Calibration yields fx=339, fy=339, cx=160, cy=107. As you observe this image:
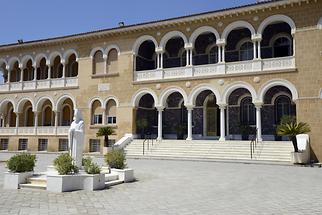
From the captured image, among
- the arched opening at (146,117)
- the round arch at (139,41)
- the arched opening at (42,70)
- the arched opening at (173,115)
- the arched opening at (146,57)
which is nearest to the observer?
the round arch at (139,41)

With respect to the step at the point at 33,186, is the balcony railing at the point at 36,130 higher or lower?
higher

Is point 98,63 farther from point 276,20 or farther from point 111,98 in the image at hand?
point 276,20

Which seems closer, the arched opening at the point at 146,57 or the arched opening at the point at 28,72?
the arched opening at the point at 146,57

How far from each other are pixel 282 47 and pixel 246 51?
268 centimetres

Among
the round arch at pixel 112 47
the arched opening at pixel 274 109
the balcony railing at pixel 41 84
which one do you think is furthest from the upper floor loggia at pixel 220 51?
the balcony railing at pixel 41 84

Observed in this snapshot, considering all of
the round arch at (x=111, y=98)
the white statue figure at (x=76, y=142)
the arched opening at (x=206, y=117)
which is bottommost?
the white statue figure at (x=76, y=142)

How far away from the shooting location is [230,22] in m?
24.7

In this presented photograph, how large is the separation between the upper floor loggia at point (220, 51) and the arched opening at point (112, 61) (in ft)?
6.30

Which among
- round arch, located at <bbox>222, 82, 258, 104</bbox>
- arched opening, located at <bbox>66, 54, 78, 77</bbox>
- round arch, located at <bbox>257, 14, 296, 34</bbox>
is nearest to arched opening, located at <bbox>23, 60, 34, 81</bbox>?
arched opening, located at <bbox>66, 54, 78, 77</bbox>

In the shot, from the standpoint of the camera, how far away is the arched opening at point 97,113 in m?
29.3

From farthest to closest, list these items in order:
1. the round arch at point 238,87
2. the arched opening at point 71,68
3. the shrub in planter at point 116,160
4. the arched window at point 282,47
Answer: the arched opening at point 71,68 → the arched window at point 282,47 → the round arch at point 238,87 → the shrub in planter at point 116,160

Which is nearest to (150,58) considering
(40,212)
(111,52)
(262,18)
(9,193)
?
(111,52)

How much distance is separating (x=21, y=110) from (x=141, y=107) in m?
13.0

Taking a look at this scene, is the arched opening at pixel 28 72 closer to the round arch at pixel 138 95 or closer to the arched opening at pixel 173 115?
the round arch at pixel 138 95
